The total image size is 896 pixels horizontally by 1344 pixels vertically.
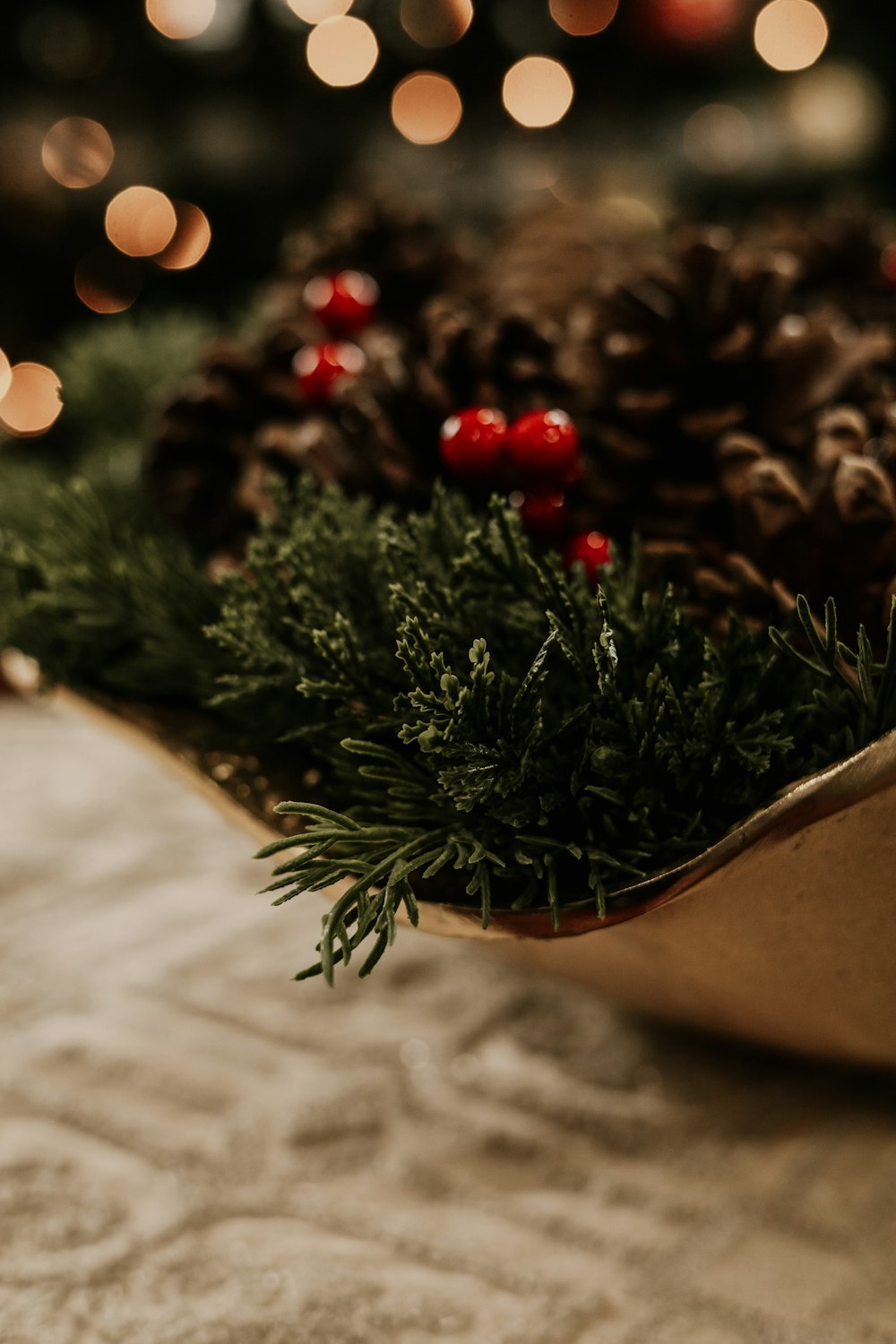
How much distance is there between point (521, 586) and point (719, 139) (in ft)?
3.70

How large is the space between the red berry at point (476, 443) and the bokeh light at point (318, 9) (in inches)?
35.8

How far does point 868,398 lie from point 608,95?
1020 millimetres

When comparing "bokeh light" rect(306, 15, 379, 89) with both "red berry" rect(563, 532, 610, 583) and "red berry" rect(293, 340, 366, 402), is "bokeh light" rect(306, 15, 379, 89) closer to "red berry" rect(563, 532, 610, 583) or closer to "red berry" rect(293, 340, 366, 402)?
"red berry" rect(293, 340, 366, 402)

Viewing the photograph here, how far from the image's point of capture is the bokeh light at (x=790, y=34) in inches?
45.6

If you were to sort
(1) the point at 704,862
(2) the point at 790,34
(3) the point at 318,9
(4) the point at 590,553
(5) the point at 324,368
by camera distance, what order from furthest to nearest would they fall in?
(2) the point at 790,34
(3) the point at 318,9
(5) the point at 324,368
(4) the point at 590,553
(1) the point at 704,862

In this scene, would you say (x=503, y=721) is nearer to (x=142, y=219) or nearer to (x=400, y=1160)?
(x=400, y=1160)

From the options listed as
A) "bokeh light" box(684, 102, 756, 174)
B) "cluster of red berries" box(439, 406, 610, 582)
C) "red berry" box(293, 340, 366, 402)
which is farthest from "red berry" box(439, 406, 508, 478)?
"bokeh light" box(684, 102, 756, 174)

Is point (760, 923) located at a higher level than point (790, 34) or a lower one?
lower

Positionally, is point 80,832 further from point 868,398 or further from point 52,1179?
point 868,398

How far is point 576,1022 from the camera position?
41cm

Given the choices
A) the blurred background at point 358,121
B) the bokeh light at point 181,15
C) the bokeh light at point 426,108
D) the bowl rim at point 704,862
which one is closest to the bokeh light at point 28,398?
the blurred background at point 358,121

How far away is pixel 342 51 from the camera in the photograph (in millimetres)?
1135

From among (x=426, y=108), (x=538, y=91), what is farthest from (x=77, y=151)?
(x=538, y=91)

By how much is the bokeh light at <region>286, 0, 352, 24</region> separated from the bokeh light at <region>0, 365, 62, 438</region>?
42cm
